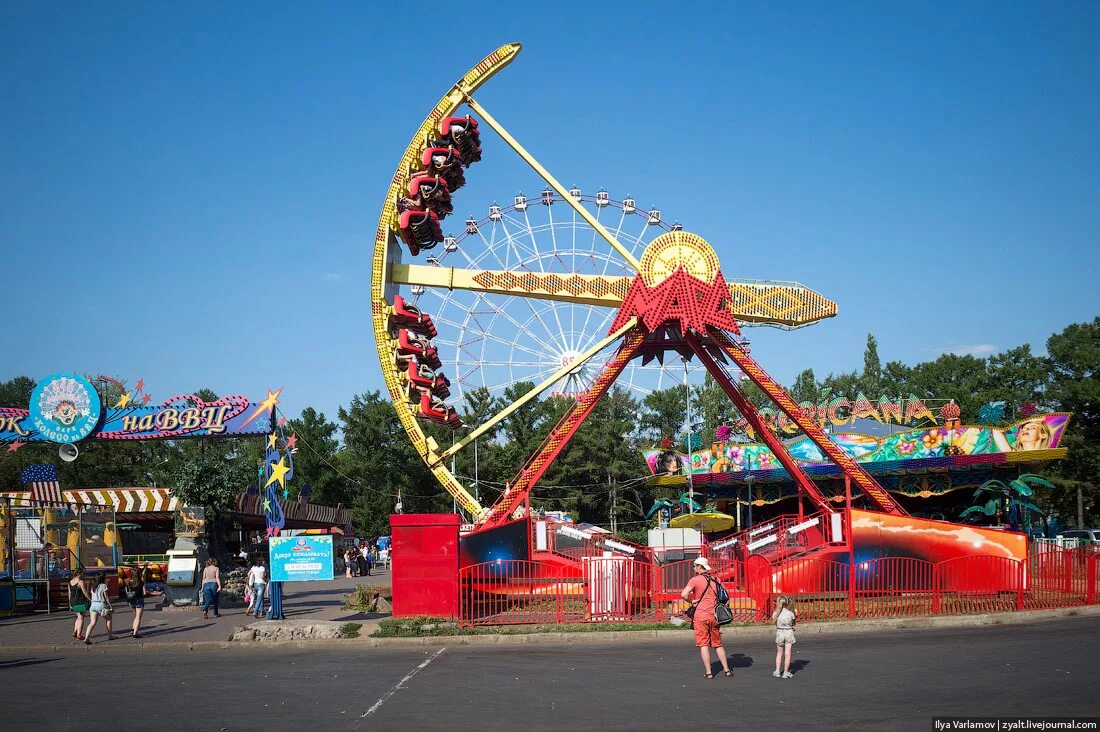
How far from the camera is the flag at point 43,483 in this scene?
118 feet

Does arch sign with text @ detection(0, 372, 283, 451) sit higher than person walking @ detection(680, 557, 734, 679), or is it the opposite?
arch sign with text @ detection(0, 372, 283, 451)

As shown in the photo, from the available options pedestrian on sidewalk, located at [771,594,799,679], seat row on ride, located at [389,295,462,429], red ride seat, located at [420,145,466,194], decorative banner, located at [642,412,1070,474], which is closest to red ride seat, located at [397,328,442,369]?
seat row on ride, located at [389,295,462,429]

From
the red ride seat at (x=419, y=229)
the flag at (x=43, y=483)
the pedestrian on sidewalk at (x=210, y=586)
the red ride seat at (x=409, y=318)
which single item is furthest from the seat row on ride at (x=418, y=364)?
the flag at (x=43, y=483)

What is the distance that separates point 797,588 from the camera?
2320 centimetres

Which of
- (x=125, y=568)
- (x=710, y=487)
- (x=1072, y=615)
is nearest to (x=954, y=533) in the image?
(x=1072, y=615)

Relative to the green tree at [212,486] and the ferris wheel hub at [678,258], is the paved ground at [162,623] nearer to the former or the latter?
the green tree at [212,486]

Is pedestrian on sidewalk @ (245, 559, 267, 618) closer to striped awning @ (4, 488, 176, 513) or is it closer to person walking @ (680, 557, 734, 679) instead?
person walking @ (680, 557, 734, 679)

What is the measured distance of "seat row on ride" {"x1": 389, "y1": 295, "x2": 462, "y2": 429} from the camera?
92.7 ft

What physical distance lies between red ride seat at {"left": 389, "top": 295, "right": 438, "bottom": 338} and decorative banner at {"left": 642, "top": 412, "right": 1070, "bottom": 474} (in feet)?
66.8

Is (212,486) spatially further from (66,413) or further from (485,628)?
(485,628)

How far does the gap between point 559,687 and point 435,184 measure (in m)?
18.1

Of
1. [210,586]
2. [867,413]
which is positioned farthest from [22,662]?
[867,413]

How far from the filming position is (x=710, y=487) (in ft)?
190

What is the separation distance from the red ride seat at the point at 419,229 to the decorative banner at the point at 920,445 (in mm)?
21000
